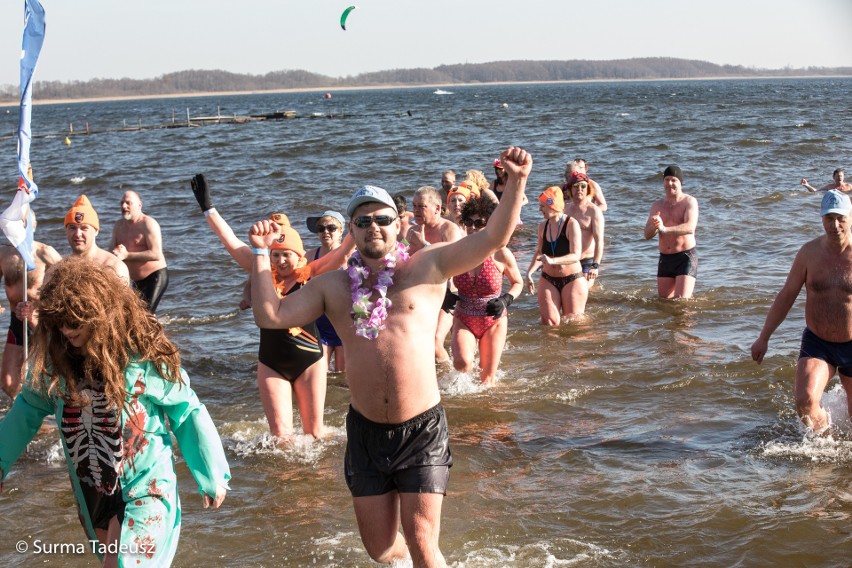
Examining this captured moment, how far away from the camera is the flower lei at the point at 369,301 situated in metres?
4.23

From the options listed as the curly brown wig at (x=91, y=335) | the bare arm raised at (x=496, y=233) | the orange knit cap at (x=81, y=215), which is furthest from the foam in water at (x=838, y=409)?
the orange knit cap at (x=81, y=215)

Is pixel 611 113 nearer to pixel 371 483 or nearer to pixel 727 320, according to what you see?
pixel 727 320

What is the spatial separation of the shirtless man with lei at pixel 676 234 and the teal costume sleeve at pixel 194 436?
7.34m

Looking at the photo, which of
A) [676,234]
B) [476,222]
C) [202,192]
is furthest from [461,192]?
[202,192]

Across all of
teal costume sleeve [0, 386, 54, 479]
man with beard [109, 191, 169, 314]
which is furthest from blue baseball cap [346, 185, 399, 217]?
man with beard [109, 191, 169, 314]

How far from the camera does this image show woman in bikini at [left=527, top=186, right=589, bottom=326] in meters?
9.62

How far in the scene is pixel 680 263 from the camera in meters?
10.8

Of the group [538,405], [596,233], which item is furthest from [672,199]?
[538,405]

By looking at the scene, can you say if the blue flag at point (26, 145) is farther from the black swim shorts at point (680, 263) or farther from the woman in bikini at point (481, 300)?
the black swim shorts at point (680, 263)

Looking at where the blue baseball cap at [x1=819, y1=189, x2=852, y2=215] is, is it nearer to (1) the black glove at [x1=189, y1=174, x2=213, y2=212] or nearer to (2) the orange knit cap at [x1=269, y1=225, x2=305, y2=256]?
(2) the orange knit cap at [x1=269, y1=225, x2=305, y2=256]

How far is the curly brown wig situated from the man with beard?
546 centimetres

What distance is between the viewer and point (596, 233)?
10.2 m

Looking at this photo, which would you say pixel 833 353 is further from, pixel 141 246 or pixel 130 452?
pixel 141 246

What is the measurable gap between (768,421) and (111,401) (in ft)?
17.8
